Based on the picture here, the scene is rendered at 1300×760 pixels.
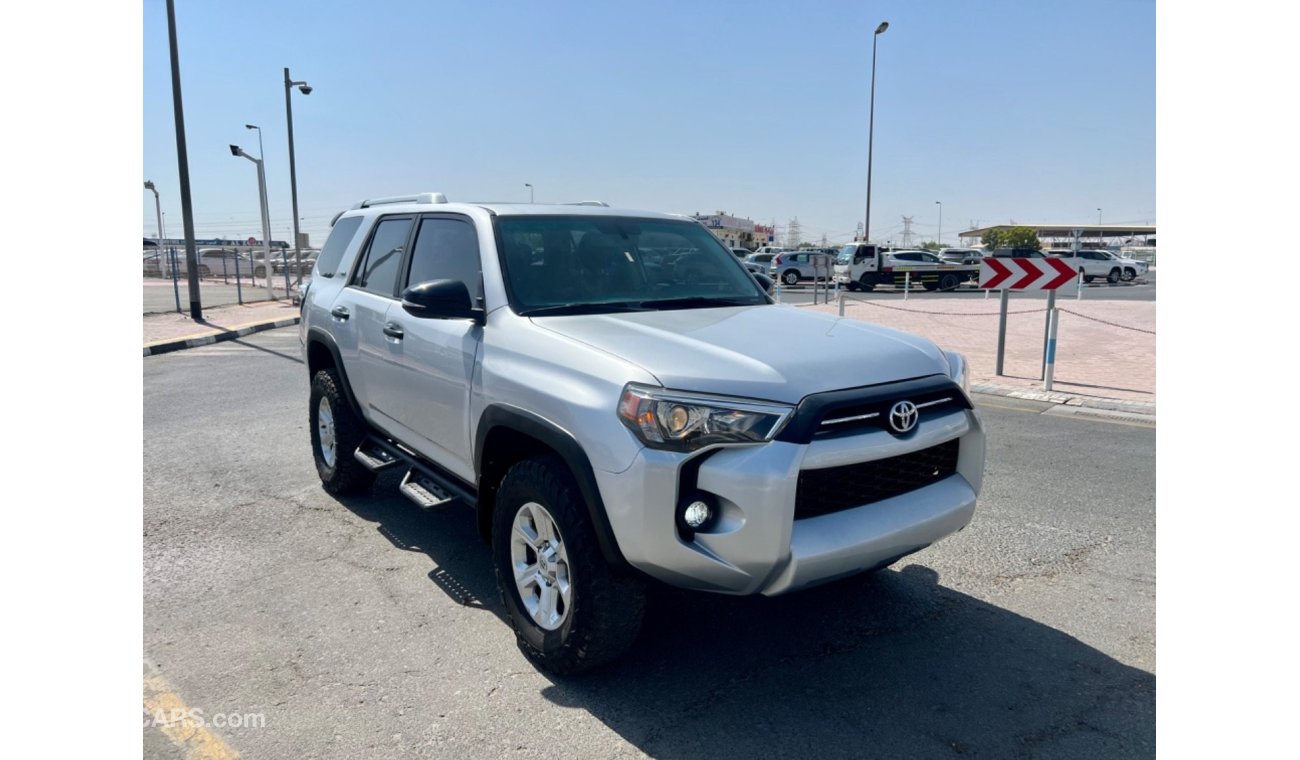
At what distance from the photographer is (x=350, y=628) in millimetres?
3752

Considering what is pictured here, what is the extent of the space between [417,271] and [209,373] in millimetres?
8102

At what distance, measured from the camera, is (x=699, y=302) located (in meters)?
4.20

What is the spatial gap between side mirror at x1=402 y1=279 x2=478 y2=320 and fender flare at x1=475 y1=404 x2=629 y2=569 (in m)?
0.49

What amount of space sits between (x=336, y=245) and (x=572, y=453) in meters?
3.58

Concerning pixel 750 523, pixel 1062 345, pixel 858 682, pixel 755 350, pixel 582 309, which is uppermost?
pixel 582 309

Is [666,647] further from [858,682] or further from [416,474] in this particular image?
[416,474]

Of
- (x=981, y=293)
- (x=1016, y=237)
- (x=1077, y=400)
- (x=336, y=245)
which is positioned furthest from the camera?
(x=1016, y=237)

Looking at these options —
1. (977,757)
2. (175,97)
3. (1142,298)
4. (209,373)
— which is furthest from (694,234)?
(1142,298)

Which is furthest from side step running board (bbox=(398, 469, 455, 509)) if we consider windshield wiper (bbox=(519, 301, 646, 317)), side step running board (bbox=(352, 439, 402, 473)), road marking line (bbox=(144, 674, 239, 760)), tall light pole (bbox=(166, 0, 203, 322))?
tall light pole (bbox=(166, 0, 203, 322))

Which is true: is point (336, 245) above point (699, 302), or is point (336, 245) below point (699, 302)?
above

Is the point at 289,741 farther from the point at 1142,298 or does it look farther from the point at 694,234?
the point at 1142,298

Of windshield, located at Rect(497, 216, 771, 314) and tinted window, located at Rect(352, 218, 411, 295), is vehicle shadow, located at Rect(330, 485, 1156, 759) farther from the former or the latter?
tinted window, located at Rect(352, 218, 411, 295)

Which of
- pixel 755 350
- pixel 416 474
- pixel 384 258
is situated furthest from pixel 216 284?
pixel 755 350

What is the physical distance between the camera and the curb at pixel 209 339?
13870mm
